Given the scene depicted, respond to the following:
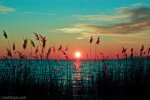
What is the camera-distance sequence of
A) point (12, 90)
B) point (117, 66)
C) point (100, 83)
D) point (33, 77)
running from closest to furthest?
point (12, 90) → point (33, 77) → point (100, 83) → point (117, 66)

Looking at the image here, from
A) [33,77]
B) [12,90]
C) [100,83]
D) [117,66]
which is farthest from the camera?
[117,66]

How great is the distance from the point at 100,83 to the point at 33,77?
2720 mm

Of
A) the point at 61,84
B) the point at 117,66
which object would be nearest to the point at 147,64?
the point at 117,66

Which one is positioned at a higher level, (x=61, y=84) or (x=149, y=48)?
(x=149, y=48)

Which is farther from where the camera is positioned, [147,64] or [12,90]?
[147,64]

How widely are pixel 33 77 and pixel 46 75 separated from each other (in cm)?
51

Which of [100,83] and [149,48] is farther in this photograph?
[149,48]

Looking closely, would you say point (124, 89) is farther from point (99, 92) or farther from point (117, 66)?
point (117, 66)

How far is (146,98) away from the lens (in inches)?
489

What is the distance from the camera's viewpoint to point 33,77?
13328mm

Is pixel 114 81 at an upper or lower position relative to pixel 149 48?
lower

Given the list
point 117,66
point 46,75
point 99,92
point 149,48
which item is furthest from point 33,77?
point 149,48

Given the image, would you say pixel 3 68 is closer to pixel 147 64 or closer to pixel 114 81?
pixel 114 81

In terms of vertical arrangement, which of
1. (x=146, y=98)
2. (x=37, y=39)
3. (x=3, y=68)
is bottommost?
(x=146, y=98)
